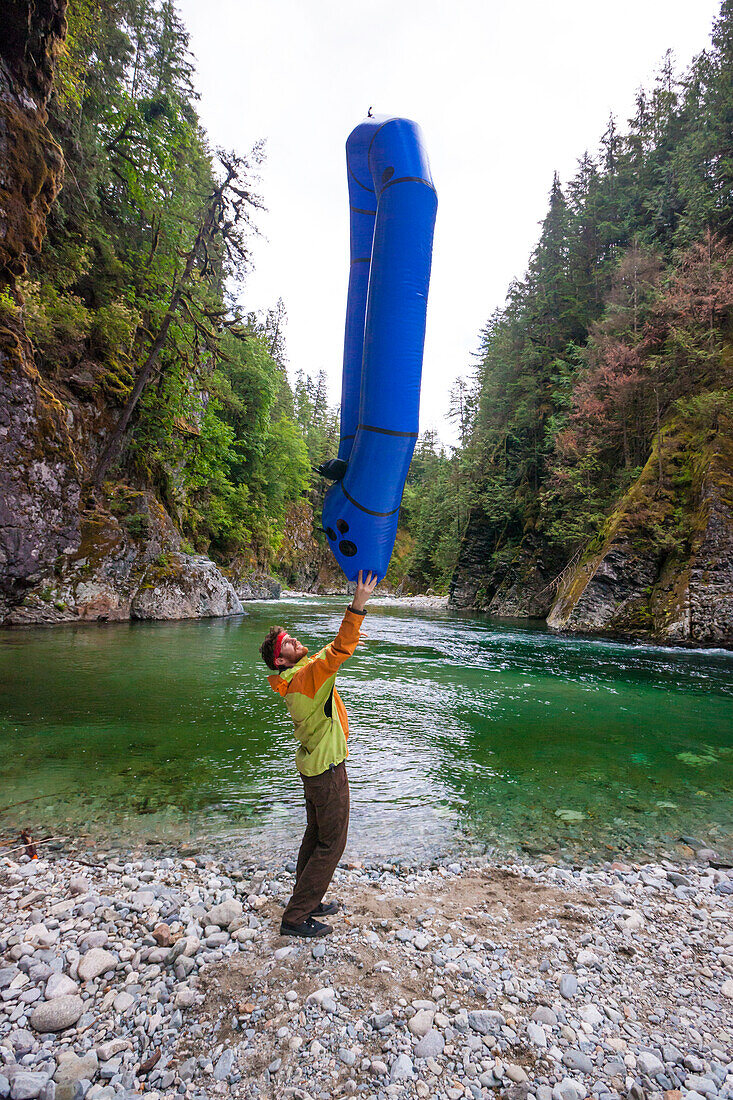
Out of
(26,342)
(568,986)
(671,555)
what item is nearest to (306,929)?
(568,986)

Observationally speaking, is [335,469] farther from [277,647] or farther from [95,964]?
[95,964]

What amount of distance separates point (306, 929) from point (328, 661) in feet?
4.86

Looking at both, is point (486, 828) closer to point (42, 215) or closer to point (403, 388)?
point (403, 388)

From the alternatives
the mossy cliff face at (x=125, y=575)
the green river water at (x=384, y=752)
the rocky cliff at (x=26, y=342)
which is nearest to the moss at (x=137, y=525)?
the mossy cliff face at (x=125, y=575)

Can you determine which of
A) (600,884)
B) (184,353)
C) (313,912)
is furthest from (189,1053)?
(184,353)

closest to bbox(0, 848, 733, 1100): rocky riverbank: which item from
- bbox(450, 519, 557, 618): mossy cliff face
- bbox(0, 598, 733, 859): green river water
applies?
bbox(0, 598, 733, 859): green river water

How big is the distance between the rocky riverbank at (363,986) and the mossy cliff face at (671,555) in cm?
1377

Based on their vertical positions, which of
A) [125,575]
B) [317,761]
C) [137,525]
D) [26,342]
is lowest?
[125,575]

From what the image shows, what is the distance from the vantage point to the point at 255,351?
2928 cm

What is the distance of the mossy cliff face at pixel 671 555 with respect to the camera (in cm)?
1482

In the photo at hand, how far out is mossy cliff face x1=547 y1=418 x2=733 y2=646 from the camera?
1482 cm

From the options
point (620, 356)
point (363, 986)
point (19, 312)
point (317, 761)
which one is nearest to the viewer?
point (363, 986)

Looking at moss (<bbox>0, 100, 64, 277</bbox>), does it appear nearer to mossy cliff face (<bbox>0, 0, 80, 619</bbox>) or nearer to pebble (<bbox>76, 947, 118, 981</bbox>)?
mossy cliff face (<bbox>0, 0, 80, 619</bbox>)

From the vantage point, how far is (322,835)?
2.84 metres
